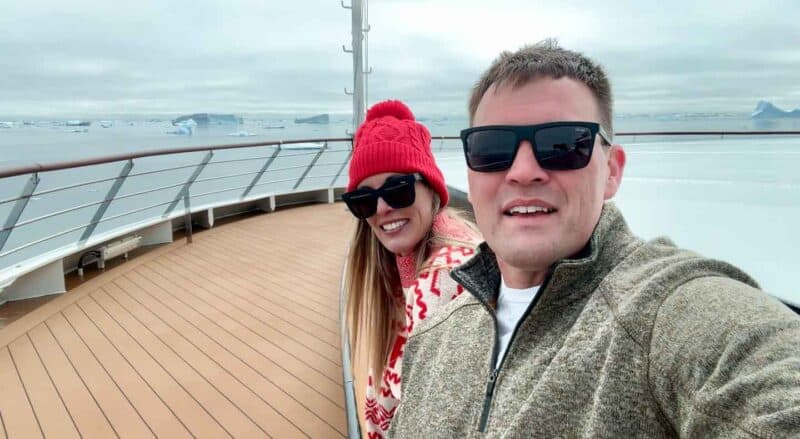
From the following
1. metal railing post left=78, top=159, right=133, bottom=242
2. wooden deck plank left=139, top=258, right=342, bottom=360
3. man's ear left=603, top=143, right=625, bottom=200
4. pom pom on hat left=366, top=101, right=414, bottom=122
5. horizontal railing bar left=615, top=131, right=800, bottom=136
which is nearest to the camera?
man's ear left=603, top=143, right=625, bottom=200

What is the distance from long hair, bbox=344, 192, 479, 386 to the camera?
52.1 inches

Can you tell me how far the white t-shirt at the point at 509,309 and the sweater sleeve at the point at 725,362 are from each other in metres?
0.28

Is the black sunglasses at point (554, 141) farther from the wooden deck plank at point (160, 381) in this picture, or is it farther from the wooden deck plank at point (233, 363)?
the wooden deck plank at point (160, 381)

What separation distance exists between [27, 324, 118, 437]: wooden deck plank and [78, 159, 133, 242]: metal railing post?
51.5 inches

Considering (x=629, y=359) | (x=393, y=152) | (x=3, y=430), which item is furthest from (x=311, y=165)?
(x=629, y=359)

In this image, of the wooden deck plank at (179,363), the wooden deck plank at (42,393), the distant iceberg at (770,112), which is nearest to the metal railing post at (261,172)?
the wooden deck plank at (179,363)

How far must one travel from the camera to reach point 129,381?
2352 millimetres

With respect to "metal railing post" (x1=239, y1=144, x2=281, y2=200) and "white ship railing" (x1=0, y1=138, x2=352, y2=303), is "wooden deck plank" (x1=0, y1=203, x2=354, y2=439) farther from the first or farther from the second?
"metal railing post" (x1=239, y1=144, x2=281, y2=200)

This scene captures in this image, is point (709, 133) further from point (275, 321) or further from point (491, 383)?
point (491, 383)

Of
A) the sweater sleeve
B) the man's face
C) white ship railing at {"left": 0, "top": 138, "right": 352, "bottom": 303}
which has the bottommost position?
white ship railing at {"left": 0, "top": 138, "right": 352, "bottom": 303}

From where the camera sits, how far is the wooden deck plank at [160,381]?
201 cm

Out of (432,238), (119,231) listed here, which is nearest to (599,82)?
(432,238)

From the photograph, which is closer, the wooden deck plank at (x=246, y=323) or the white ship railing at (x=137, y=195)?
the wooden deck plank at (x=246, y=323)

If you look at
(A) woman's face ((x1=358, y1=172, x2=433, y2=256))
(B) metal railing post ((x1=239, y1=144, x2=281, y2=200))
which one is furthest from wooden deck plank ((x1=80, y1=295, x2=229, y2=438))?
(B) metal railing post ((x1=239, y1=144, x2=281, y2=200))
